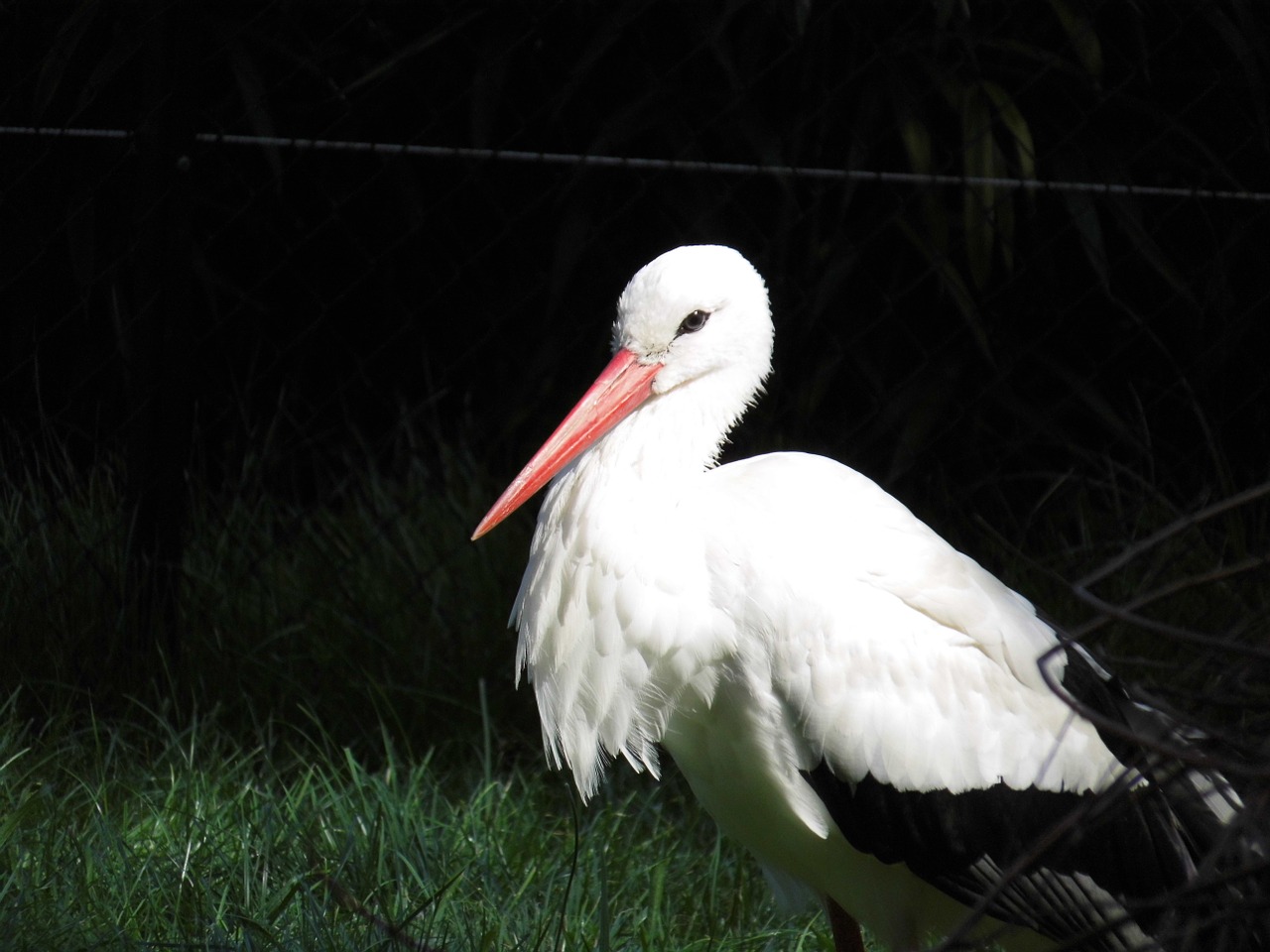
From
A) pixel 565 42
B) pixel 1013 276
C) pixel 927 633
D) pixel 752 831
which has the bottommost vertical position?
pixel 752 831

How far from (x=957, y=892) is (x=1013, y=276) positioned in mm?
1425

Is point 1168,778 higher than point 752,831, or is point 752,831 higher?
point 1168,778

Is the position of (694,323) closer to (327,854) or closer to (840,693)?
(840,693)

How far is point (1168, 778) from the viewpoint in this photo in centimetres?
85

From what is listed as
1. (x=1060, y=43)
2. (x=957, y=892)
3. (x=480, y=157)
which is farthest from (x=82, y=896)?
(x=1060, y=43)

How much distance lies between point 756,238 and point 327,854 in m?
1.67

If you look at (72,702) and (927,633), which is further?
(72,702)

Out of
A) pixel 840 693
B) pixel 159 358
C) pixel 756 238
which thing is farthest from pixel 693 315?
pixel 756 238

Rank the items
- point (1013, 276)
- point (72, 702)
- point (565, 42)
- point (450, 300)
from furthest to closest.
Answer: point (450, 300) < point (565, 42) < point (1013, 276) < point (72, 702)

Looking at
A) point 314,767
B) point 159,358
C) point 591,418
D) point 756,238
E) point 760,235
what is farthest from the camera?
point 756,238

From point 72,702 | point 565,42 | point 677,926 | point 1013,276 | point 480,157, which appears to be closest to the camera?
point 677,926

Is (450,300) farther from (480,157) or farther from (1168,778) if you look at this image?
(1168,778)

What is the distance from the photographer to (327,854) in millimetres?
2025

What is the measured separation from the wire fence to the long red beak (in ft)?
2.56
